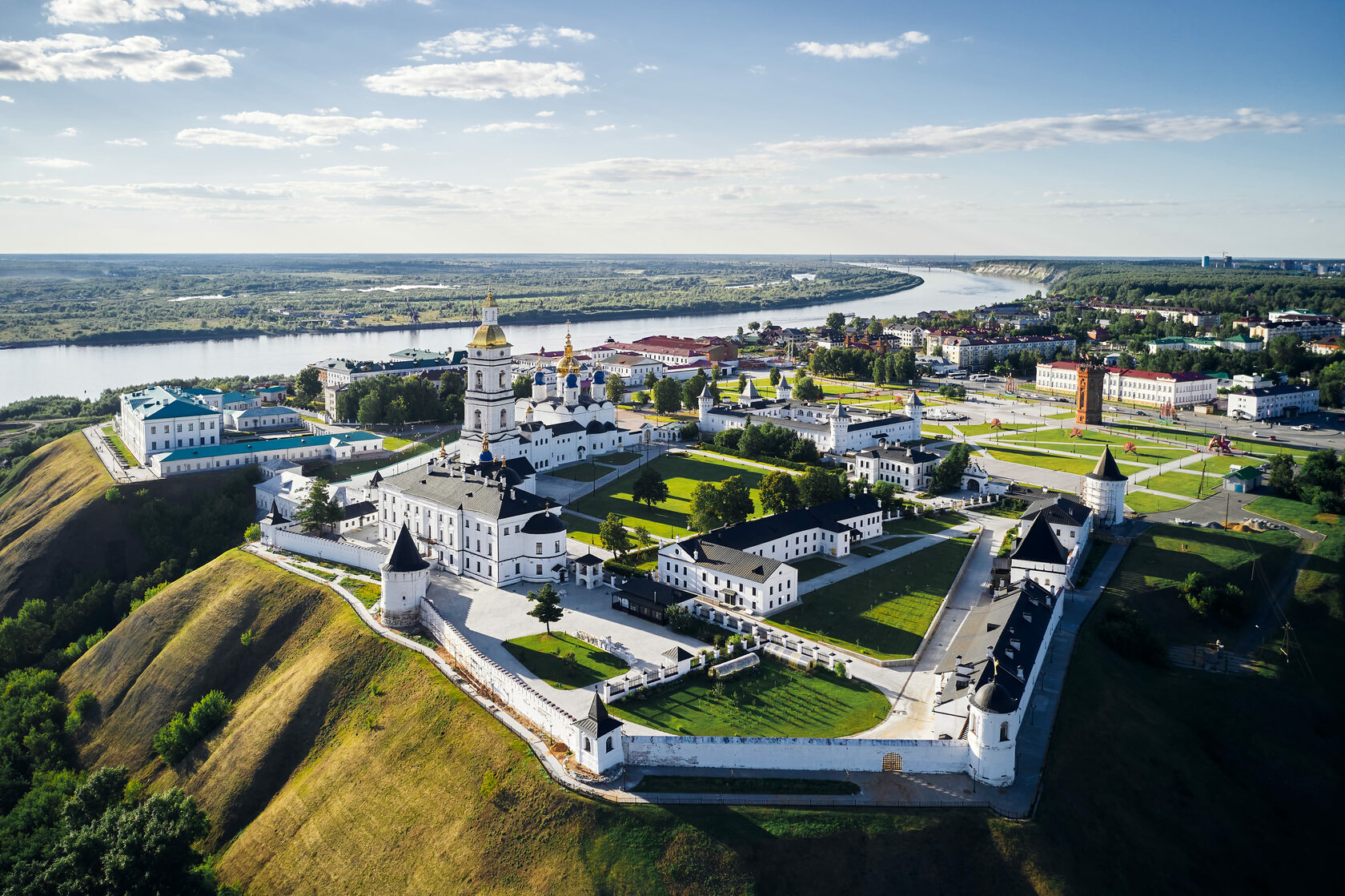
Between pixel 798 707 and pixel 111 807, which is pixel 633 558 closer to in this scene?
pixel 798 707

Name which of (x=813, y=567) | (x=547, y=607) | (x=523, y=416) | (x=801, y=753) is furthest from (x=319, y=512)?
(x=801, y=753)

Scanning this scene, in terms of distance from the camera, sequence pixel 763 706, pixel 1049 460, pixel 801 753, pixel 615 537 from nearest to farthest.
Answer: pixel 801 753 → pixel 763 706 → pixel 615 537 → pixel 1049 460

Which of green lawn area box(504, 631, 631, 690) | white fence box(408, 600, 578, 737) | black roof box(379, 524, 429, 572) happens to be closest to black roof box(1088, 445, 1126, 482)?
green lawn area box(504, 631, 631, 690)

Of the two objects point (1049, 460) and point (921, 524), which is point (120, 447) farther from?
point (1049, 460)

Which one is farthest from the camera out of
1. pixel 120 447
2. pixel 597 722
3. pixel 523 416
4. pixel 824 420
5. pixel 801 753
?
pixel 824 420

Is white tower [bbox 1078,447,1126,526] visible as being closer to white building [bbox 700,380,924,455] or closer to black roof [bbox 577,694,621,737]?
white building [bbox 700,380,924,455]

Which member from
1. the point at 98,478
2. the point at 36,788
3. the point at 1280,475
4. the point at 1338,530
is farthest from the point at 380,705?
the point at 1280,475

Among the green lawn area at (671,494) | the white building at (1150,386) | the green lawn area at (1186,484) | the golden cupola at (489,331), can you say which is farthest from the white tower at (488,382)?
the white building at (1150,386)
